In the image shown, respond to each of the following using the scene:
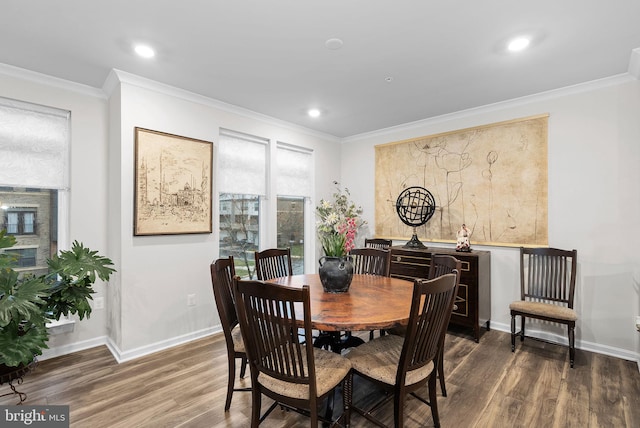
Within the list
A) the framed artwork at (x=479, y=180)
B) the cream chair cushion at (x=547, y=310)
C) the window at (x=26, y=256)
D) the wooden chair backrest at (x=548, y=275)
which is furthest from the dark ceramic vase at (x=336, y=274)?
the window at (x=26, y=256)

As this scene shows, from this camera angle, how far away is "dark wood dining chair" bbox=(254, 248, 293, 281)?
3.07 meters

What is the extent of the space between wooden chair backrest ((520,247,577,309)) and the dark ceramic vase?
2.22 m

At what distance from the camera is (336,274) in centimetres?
234

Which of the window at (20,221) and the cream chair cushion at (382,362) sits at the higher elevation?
the window at (20,221)

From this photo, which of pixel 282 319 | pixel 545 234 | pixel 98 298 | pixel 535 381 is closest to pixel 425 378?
pixel 282 319

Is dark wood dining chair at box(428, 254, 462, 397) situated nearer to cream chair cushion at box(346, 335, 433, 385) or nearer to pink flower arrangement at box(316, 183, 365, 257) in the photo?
cream chair cushion at box(346, 335, 433, 385)

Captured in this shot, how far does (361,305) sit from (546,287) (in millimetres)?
2459

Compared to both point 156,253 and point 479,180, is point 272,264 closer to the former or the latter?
point 156,253

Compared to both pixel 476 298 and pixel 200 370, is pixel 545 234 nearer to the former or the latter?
pixel 476 298

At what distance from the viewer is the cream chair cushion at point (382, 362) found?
1784 mm

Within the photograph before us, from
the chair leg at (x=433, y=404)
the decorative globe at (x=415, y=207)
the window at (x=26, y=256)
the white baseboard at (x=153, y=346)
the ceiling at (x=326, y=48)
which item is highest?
the ceiling at (x=326, y=48)

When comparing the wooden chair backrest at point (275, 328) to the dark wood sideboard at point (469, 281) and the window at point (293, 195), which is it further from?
the window at point (293, 195)

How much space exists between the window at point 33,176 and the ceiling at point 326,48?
45cm

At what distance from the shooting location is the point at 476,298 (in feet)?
11.2
